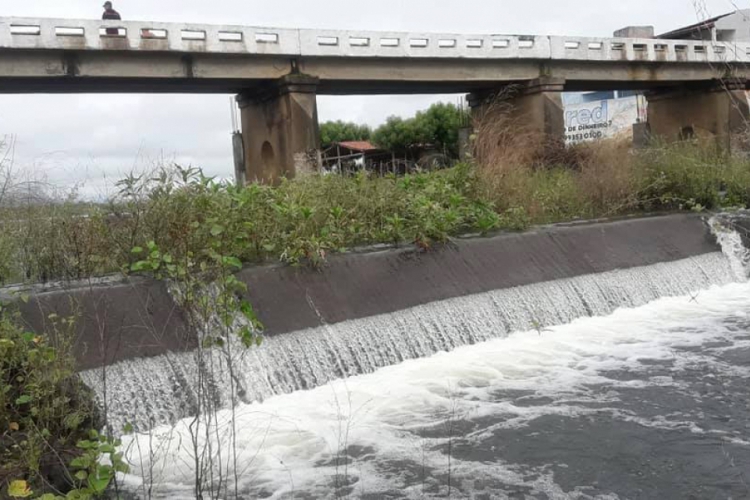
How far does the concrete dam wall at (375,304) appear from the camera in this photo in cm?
565

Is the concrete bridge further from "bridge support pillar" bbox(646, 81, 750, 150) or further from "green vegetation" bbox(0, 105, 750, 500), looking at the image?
"green vegetation" bbox(0, 105, 750, 500)

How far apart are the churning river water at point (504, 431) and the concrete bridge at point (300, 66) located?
8.61m

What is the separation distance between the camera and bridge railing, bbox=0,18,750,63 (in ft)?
51.9

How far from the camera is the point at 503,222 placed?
33.0ft

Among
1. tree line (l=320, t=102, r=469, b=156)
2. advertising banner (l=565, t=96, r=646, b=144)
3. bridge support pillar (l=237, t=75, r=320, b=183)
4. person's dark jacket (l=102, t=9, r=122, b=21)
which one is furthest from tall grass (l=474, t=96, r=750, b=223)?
tree line (l=320, t=102, r=469, b=156)

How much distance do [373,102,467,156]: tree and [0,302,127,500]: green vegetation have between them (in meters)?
37.5

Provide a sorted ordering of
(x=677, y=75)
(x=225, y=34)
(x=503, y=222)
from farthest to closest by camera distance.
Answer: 1. (x=677, y=75)
2. (x=225, y=34)
3. (x=503, y=222)

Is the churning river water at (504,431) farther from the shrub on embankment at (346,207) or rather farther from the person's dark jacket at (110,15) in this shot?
the person's dark jacket at (110,15)

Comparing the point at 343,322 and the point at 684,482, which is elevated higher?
the point at 343,322

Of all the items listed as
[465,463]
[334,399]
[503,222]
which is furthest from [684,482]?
[503,222]

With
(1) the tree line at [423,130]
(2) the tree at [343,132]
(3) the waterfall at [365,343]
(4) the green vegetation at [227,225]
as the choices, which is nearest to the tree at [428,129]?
(1) the tree line at [423,130]

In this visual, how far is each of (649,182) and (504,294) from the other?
5446mm

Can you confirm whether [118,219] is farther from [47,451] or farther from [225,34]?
[225,34]

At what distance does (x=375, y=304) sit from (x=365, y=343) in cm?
65
